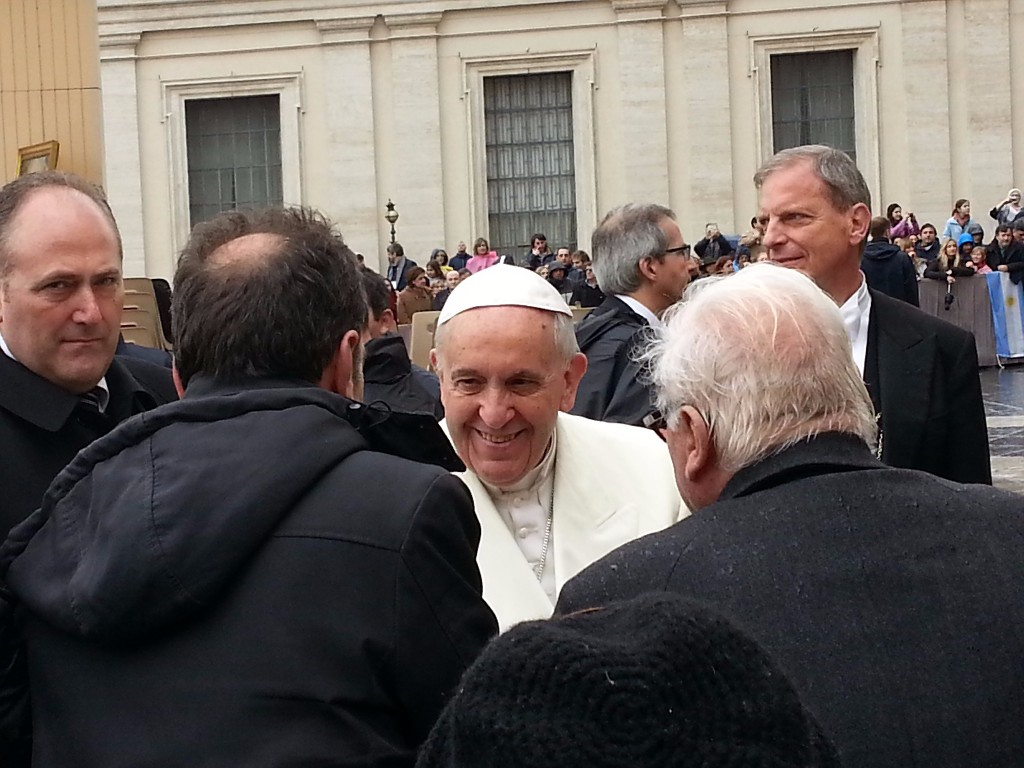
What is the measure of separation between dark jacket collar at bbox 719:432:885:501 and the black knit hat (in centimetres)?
98

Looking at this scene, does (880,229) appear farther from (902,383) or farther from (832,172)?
(902,383)

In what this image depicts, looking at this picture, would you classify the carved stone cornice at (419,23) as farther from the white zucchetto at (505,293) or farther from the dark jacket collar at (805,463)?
the dark jacket collar at (805,463)

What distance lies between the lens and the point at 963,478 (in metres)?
4.41

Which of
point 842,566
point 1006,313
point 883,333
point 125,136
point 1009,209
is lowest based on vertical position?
point 1006,313

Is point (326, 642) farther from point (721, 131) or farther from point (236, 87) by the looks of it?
point (236, 87)

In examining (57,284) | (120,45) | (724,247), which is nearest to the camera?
(57,284)

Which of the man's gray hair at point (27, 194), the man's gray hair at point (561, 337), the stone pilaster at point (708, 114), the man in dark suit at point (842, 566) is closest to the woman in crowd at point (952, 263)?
the stone pilaster at point (708, 114)

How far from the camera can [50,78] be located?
350 inches

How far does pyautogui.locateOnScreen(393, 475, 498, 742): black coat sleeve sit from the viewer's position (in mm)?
2164

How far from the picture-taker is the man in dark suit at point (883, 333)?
4355 mm

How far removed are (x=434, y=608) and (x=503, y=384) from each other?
1.43 meters

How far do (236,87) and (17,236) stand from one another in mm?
28203

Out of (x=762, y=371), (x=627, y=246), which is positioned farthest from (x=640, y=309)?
(x=762, y=371)

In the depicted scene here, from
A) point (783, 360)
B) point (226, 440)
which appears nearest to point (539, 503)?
point (783, 360)
